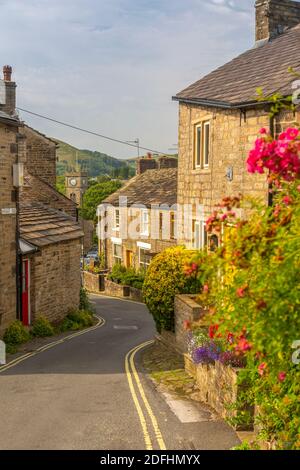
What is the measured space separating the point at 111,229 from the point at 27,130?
12682 millimetres

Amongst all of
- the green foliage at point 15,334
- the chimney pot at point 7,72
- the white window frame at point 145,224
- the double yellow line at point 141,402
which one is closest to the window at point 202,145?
the double yellow line at point 141,402

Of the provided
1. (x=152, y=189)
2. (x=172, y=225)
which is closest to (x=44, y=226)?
(x=172, y=225)

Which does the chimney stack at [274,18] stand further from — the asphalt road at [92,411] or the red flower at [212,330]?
the red flower at [212,330]

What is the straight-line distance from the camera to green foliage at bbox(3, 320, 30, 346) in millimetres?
18211

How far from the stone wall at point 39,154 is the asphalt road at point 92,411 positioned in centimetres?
1812

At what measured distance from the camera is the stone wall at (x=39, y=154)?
32.9 m

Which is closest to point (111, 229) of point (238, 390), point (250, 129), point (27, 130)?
point (27, 130)

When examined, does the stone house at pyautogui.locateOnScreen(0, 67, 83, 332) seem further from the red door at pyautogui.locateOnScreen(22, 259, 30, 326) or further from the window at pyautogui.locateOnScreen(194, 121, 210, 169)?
the window at pyautogui.locateOnScreen(194, 121, 210, 169)

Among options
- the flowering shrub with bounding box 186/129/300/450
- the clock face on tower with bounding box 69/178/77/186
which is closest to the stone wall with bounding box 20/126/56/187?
the flowering shrub with bounding box 186/129/300/450

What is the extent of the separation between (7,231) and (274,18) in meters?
11.8

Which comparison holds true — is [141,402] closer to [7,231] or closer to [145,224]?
[7,231]

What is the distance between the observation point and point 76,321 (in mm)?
23656

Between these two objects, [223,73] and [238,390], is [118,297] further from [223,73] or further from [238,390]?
[238,390]

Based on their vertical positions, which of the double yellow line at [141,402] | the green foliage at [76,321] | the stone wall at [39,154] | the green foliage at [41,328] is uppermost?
Result: the stone wall at [39,154]
